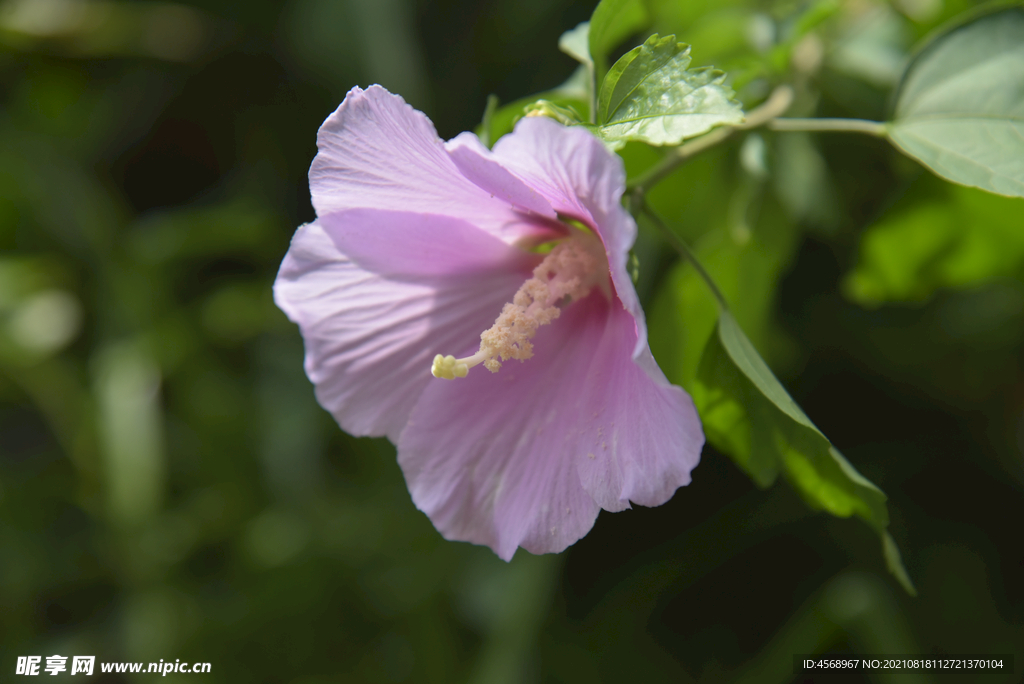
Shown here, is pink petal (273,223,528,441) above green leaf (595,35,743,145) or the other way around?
the other way around

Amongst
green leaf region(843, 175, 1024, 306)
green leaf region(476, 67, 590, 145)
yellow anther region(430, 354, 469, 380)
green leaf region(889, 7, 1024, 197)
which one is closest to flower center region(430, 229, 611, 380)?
yellow anther region(430, 354, 469, 380)

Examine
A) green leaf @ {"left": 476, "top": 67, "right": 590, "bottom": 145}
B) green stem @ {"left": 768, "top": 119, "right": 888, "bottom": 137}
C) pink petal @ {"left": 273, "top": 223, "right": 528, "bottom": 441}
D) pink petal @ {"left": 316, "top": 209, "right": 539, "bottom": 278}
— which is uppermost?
green leaf @ {"left": 476, "top": 67, "right": 590, "bottom": 145}

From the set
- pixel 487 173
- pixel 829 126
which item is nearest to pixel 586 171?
pixel 487 173

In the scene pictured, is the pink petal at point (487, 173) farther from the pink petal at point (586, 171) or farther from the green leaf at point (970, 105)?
the green leaf at point (970, 105)

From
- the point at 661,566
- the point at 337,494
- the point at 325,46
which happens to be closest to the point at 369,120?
the point at 661,566

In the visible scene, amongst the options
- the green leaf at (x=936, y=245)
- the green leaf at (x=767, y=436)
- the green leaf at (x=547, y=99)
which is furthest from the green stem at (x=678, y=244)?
the green leaf at (x=936, y=245)

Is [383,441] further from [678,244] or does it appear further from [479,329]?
[678,244]

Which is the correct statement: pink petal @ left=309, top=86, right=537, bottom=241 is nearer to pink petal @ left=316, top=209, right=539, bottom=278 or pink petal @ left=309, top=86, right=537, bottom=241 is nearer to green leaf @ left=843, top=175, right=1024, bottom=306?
pink petal @ left=316, top=209, right=539, bottom=278

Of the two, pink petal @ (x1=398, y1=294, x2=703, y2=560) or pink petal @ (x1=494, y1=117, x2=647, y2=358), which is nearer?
pink petal @ (x1=494, y1=117, x2=647, y2=358)
